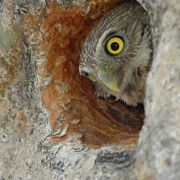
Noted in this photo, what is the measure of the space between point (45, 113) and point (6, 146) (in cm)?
30

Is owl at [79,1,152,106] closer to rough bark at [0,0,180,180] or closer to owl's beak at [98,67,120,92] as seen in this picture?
owl's beak at [98,67,120,92]

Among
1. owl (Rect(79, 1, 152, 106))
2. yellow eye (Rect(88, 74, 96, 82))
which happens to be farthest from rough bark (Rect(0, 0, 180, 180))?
yellow eye (Rect(88, 74, 96, 82))

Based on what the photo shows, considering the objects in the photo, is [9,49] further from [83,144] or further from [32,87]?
[83,144]

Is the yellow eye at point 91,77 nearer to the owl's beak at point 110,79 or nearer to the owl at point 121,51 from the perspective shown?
the owl at point 121,51

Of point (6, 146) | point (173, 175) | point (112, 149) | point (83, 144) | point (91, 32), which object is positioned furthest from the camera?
point (91, 32)

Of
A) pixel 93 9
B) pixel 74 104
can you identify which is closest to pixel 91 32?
pixel 93 9

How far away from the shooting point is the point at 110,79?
302cm

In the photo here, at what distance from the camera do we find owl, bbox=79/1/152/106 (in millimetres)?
3018

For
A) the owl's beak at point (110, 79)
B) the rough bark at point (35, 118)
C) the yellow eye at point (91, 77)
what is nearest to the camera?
the rough bark at point (35, 118)

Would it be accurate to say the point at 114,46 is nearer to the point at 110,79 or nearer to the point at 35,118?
the point at 110,79

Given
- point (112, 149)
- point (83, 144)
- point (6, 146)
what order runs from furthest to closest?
point (6, 146), point (83, 144), point (112, 149)

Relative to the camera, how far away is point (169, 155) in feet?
6.02

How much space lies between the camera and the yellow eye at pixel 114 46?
119 inches

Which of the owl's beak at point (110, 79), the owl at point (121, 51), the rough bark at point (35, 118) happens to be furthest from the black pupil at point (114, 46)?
the rough bark at point (35, 118)
